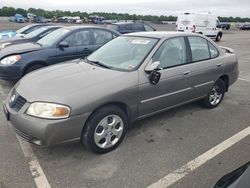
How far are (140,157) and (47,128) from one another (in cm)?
127

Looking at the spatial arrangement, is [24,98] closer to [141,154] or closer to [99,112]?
[99,112]

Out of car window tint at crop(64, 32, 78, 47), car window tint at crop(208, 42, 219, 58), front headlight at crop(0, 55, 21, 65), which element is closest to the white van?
car window tint at crop(64, 32, 78, 47)

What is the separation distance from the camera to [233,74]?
18.4 ft

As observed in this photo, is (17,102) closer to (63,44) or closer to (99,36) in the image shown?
(63,44)

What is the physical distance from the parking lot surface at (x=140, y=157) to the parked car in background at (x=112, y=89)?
297 millimetres

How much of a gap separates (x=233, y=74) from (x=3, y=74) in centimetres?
514

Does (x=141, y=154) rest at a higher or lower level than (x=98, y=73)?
lower

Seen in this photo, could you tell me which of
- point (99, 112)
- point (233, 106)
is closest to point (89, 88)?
point (99, 112)

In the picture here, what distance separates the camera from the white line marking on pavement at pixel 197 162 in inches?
118

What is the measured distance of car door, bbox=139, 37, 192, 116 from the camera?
389 centimetres

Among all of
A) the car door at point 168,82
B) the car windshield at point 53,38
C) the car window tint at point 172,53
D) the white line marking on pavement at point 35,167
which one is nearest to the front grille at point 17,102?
the white line marking on pavement at point 35,167

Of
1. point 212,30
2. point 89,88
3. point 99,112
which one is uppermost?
point 89,88

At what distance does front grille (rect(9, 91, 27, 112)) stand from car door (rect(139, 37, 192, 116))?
1.57m

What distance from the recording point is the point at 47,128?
3.03 meters
